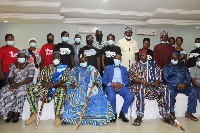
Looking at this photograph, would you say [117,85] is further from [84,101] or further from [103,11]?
[103,11]

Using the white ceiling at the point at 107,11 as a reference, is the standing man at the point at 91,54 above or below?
below

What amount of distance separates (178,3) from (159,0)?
743mm

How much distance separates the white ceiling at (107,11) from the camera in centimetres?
547

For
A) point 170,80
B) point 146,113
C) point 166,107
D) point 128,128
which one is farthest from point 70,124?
point 170,80

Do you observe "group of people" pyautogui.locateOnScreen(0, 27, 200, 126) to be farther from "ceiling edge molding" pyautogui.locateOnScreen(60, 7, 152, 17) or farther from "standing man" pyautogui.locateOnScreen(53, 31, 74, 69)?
"ceiling edge molding" pyautogui.locateOnScreen(60, 7, 152, 17)

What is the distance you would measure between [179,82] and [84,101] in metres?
2.29

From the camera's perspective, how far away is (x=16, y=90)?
370 centimetres

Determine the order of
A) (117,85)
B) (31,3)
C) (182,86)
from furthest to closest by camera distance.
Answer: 1. (31,3)
2. (182,86)
3. (117,85)

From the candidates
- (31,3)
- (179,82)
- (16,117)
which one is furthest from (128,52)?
(31,3)

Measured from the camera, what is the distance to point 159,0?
17.0 feet

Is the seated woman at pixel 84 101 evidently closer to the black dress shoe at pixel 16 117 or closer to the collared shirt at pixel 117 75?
the collared shirt at pixel 117 75

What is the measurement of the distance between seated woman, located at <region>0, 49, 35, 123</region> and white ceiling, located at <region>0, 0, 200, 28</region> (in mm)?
2583

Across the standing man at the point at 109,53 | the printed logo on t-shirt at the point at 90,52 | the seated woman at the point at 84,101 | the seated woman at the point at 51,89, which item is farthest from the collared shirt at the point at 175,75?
the seated woman at the point at 51,89

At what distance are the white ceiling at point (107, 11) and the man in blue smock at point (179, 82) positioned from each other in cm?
235
